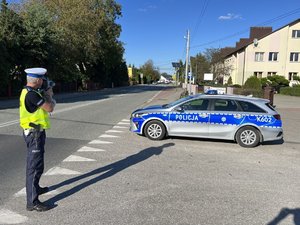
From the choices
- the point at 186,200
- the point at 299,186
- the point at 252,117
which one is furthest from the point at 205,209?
the point at 252,117

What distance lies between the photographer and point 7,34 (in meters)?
25.9

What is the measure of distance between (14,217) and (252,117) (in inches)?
270

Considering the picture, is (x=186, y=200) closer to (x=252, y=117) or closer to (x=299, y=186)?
(x=299, y=186)

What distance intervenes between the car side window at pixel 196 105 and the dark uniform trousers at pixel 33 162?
5.82 meters

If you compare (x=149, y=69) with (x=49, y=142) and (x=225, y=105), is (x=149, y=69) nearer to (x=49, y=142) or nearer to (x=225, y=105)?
(x=225, y=105)

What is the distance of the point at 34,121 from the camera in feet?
13.9

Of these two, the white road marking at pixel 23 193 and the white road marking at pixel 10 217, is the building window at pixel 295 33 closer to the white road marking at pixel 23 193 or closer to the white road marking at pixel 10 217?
the white road marking at pixel 23 193

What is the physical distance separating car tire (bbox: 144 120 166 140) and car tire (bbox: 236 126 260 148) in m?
2.21

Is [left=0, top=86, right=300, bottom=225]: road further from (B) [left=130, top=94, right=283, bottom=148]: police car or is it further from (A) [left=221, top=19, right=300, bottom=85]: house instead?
(A) [left=221, top=19, right=300, bottom=85]: house

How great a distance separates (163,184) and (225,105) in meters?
4.49

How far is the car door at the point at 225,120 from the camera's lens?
30.2 ft

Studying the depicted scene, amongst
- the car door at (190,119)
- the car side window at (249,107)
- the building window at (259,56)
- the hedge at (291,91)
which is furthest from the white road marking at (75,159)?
the building window at (259,56)

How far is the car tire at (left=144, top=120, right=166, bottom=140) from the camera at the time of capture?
9.63 metres

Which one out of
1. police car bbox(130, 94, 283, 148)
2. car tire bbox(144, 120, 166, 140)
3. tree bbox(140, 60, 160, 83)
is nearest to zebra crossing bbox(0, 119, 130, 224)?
car tire bbox(144, 120, 166, 140)
